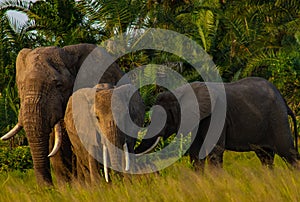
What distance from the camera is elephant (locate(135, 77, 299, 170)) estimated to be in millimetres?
9180

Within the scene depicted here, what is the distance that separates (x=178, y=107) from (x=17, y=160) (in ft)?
19.0

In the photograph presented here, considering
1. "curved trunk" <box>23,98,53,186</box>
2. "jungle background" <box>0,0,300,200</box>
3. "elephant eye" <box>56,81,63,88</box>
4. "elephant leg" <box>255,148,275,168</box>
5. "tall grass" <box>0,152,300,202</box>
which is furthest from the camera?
"jungle background" <box>0,0,300,200</box>

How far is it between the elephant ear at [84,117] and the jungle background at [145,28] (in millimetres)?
7628

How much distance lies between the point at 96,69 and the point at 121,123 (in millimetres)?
2311

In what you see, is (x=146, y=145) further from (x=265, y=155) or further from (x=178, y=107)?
(x=265, y=155)

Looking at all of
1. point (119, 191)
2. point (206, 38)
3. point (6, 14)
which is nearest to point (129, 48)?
point (206, 38)

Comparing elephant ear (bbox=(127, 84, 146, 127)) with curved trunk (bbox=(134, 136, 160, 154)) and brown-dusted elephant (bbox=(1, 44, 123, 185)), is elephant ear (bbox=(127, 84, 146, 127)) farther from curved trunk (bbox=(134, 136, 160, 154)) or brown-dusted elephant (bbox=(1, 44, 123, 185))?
brown-dusted elephant (bbox=(1, 44, 123, 185))

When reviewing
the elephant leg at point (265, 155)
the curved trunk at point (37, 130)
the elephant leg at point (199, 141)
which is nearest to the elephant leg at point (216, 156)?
the elephant leg at point (199, 141)

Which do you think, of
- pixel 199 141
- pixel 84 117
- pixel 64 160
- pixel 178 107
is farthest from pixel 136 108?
pixel 64 160

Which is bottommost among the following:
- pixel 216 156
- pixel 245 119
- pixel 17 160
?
pixel 17 160

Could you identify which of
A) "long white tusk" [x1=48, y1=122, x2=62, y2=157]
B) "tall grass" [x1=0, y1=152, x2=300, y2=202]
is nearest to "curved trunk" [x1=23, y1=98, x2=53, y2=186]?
"long white tusk" [x1=48, y1=122, x2=62, y2=157]

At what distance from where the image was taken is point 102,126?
23.9 ft

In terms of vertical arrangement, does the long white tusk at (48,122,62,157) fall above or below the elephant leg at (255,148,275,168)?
above

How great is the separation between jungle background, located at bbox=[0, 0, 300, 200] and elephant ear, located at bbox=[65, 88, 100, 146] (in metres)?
7.63
